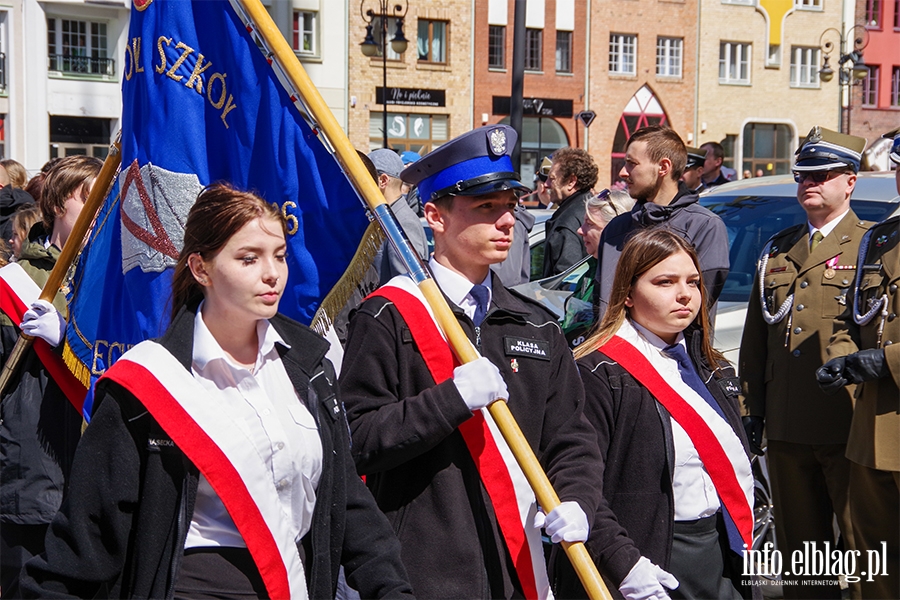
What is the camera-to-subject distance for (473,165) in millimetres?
3361

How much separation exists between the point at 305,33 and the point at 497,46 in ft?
24.6

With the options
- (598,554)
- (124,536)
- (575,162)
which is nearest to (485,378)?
(598,554)

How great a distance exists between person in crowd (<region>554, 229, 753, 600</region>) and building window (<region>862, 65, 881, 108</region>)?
45998 mm

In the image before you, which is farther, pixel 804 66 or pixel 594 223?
pixel 804 66

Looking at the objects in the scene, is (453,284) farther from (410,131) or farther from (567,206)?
(410,131)

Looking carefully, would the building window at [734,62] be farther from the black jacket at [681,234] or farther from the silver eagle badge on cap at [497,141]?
the silver eagle badge on cap at [497,141]

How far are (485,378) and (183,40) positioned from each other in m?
1.76

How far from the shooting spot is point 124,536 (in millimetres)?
2451

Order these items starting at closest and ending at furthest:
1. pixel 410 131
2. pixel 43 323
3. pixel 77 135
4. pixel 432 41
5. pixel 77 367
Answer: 1. pixel 77 367
2. pixel 43 323
3. pixel 77 135
4. pixel 410 131
5. pixel 432 41

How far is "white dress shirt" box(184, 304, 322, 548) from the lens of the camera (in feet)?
8.27

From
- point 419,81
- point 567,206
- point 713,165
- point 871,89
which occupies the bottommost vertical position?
point 567,206

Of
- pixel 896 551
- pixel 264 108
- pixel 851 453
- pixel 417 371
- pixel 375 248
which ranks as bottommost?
pixel 896 551

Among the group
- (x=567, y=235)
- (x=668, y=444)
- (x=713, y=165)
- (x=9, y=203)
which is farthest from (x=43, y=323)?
(x=713, y=165)

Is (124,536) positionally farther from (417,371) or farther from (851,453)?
(851,453)
